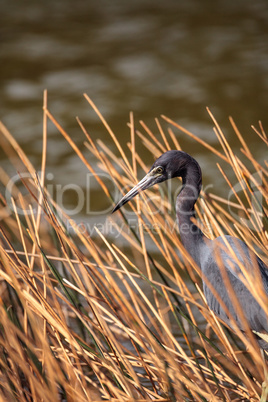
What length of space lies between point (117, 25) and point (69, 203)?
3391 mm

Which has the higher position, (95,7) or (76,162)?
(95,7)

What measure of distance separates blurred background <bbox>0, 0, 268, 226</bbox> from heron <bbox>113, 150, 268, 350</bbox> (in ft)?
5.55

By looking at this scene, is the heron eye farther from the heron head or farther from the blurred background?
the blurred background

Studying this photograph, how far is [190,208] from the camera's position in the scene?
6.66ft

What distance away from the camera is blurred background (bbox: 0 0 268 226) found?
15.1 ft

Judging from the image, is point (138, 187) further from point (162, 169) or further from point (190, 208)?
point (190, 208)

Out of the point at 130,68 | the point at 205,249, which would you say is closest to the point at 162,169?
the point at 205,249

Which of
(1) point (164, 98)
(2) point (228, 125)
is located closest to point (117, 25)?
(1) point (164, 98)

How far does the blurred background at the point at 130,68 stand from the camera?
4613 mm

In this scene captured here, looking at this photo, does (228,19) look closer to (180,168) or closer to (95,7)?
(95,7)

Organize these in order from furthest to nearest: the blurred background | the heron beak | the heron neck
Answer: the blurred background → the heron neck → the heron beak

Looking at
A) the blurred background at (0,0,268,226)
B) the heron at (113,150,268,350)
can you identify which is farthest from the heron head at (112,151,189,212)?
the blurred background at (0,0,268,226)

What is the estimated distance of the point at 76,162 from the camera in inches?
169

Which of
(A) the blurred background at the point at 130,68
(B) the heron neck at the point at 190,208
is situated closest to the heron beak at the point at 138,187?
(B) the heron neck at the point at 190,208
